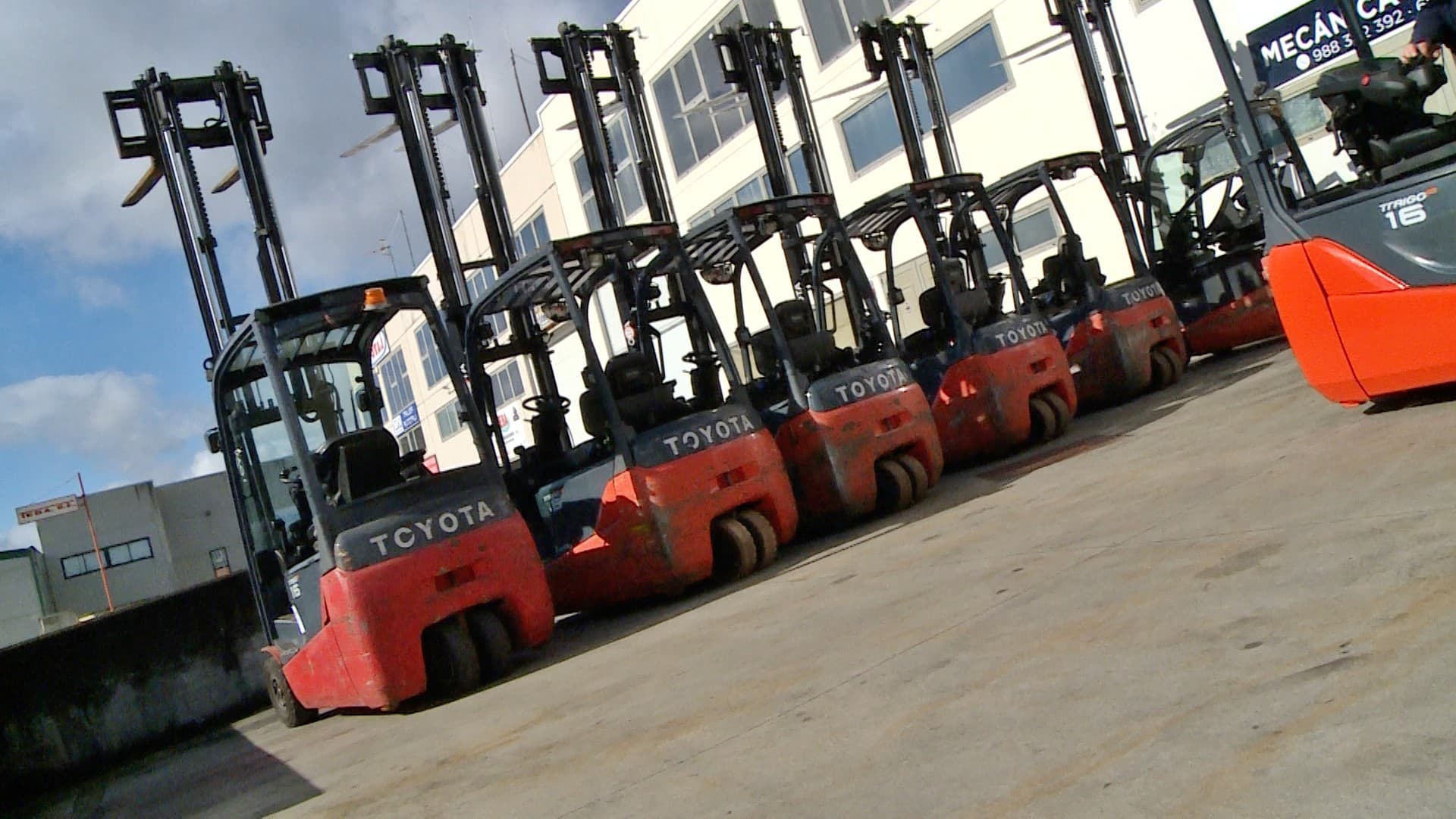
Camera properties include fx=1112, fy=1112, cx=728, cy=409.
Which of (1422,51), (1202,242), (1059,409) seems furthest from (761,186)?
(1422,51)

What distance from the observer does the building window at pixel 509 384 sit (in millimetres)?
32750

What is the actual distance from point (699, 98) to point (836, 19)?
471 cm

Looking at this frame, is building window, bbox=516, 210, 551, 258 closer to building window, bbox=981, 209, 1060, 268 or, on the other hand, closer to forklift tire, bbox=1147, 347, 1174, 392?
building window, bbox=981, 209, 1060, 268

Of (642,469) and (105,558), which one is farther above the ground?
(105,558)

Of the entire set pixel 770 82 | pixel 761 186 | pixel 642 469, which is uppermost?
pixel 761 186

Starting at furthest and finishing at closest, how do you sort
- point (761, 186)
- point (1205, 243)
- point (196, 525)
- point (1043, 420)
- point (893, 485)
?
point (196, 525) < point (761, 186) < point (1205, 243) < point (1043, 420) < point (893, 485)

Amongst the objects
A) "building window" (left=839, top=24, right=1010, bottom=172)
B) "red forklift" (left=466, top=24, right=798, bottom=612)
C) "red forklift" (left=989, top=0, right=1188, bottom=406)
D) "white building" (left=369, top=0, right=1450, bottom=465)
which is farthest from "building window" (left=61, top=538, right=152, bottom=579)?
"red forklift" (left=989, top=0, right=1188, bottom=406)

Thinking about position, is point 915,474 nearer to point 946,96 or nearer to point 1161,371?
point 1161,371

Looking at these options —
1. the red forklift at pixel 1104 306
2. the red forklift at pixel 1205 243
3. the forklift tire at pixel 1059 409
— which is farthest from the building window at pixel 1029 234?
the forklift tire at pixel 1059 409

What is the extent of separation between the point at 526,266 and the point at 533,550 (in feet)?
8.35

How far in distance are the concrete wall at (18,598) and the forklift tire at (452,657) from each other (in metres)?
40.2

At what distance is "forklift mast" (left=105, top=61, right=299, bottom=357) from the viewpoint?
1046 cm

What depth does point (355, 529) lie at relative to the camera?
6.79 metres

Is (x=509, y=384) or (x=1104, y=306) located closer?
(x=1104, y=306)
